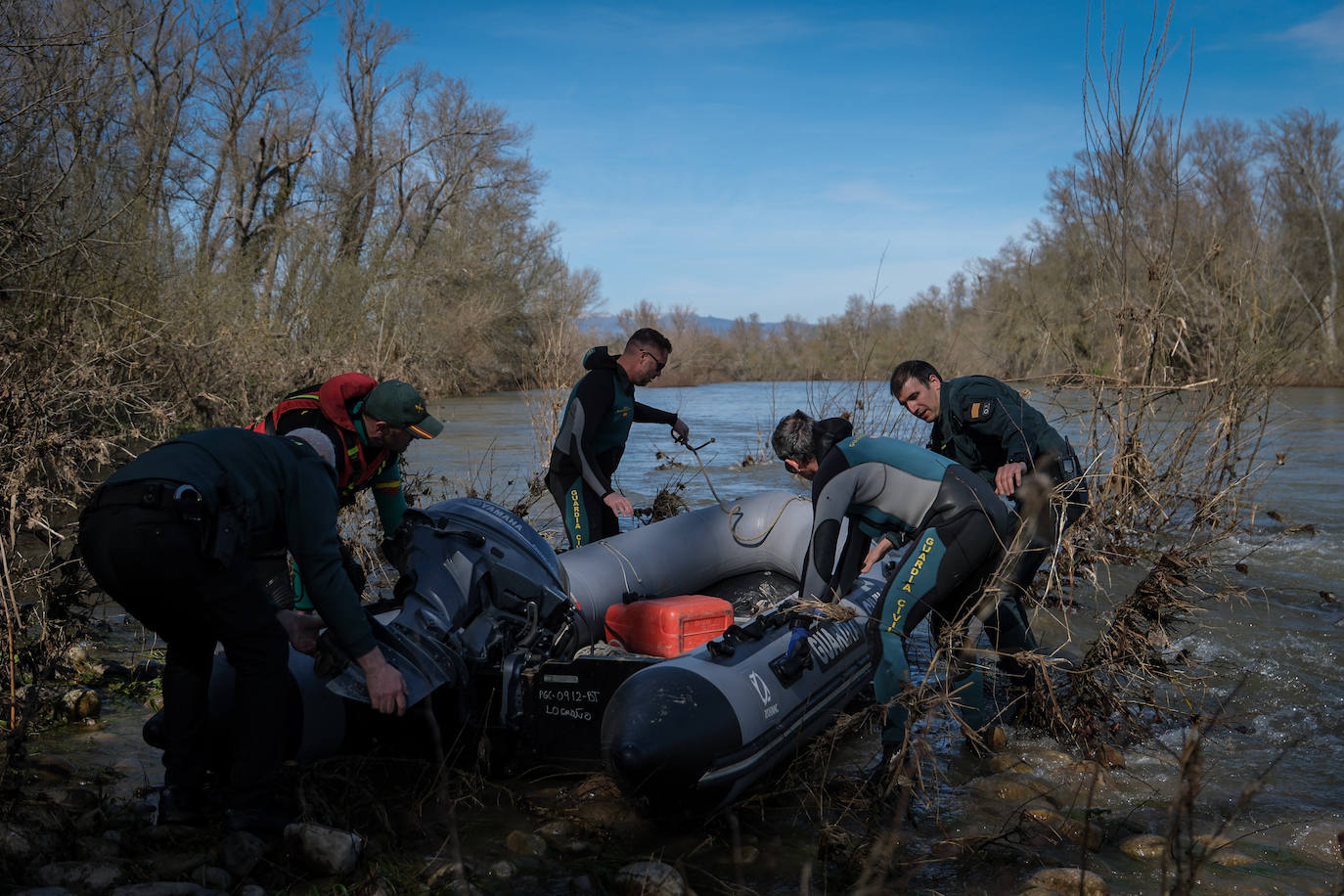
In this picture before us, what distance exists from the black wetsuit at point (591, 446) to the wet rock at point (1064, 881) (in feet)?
8.40

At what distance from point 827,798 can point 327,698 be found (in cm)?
155

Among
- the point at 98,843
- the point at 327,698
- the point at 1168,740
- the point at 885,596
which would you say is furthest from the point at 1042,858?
the point at 98,843

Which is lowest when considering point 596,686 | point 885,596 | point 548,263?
point 596,686

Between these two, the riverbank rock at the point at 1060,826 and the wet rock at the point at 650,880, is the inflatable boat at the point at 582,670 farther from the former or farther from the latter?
the riverbank rock at the point at 1060,826

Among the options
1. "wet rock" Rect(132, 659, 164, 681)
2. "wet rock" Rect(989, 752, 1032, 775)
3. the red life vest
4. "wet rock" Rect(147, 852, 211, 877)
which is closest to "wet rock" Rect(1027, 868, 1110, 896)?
"wet rock" Rect(989, 752, 1032, 775)

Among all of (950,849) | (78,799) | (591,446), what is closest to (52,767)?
(78,799)

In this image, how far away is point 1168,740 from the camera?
3.89m

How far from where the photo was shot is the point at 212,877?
7.95 ft

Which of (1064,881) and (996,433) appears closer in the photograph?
(1064,881)

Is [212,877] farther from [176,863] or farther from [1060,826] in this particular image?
[1060,826]

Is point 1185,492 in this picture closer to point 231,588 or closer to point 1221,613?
point 1221,613

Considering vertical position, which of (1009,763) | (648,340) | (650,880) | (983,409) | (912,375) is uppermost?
(648,340)

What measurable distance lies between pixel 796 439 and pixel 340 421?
1.56 metres

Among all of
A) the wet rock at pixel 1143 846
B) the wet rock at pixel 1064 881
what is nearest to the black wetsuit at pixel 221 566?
the wet rock at pixel 1064 881
